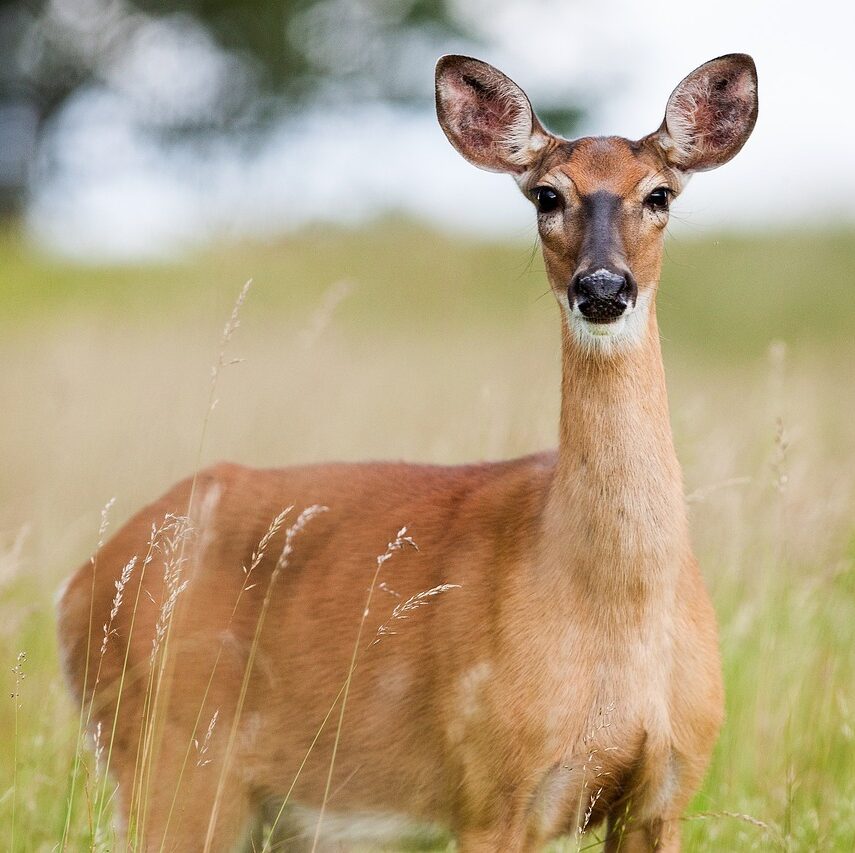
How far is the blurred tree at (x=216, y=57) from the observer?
79.5 feet

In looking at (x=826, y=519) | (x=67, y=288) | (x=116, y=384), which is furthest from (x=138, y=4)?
(x=826, y=519)

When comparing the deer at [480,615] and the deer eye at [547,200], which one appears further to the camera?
the deer eye at [547,200]

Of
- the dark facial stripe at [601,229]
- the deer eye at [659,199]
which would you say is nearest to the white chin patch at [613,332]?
the dark facial stripe at [601,229]

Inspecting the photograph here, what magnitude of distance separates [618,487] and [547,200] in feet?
2.52

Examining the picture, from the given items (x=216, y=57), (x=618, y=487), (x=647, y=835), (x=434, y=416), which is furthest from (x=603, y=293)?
(x=216, y=57)

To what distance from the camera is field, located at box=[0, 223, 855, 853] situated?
415cm

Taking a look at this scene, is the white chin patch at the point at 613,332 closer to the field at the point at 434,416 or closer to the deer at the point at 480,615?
the deer at the point at 480,615

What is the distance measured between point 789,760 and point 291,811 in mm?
1375

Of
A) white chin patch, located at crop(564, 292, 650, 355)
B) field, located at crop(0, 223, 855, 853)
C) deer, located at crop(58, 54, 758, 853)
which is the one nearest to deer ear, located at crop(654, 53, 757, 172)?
deer, located at crop(58, 54, 758, 853)

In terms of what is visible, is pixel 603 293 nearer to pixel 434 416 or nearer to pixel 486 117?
pixel 486 117

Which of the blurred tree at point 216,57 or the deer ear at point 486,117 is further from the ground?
the blurred tree at point 216,57

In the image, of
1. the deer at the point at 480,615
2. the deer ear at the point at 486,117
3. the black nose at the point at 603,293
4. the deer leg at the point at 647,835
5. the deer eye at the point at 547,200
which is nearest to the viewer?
the black nose at the point at 603,293

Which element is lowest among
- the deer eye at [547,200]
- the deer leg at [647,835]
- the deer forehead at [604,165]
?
the deer leg at [647,835]

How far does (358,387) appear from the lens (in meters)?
10.6
